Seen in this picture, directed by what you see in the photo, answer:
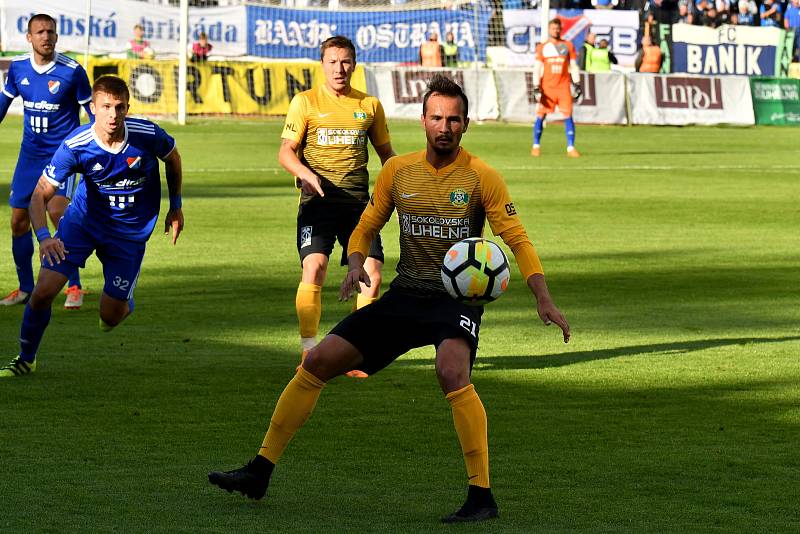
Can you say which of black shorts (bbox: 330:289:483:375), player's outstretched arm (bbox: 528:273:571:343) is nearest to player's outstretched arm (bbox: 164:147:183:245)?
black shorts (bbox: 330:289:483:375)

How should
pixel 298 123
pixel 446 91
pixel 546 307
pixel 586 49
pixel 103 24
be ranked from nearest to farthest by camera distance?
pixel 546 307 → pixel 446 91 → pixel 298 123 → pixel 103 24 → pixel 586 49

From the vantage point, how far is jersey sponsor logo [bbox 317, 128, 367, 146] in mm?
10031

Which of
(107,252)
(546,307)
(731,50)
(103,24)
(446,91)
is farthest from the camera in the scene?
(731,50)

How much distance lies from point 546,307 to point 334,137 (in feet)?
13.5

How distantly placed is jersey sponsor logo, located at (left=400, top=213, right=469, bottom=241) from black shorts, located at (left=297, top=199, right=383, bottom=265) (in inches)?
129

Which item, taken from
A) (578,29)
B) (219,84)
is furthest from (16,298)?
(578,29)

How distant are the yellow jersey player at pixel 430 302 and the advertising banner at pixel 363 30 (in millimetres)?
35550

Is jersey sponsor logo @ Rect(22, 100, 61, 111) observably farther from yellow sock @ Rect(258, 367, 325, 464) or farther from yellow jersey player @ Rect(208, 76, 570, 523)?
yellow sock @ Rect(258, 367, 325, 464)

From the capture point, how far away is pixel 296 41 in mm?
42312

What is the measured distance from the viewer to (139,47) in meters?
39.6

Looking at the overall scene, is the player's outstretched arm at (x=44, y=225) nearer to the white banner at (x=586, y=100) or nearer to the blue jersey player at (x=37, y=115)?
the blue jersey player at (x=37, y=115)

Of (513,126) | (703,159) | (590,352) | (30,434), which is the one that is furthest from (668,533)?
(513,126)

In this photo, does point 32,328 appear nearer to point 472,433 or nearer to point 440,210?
point 440,210

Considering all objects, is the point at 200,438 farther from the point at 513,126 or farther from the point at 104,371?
the point at 513,126
